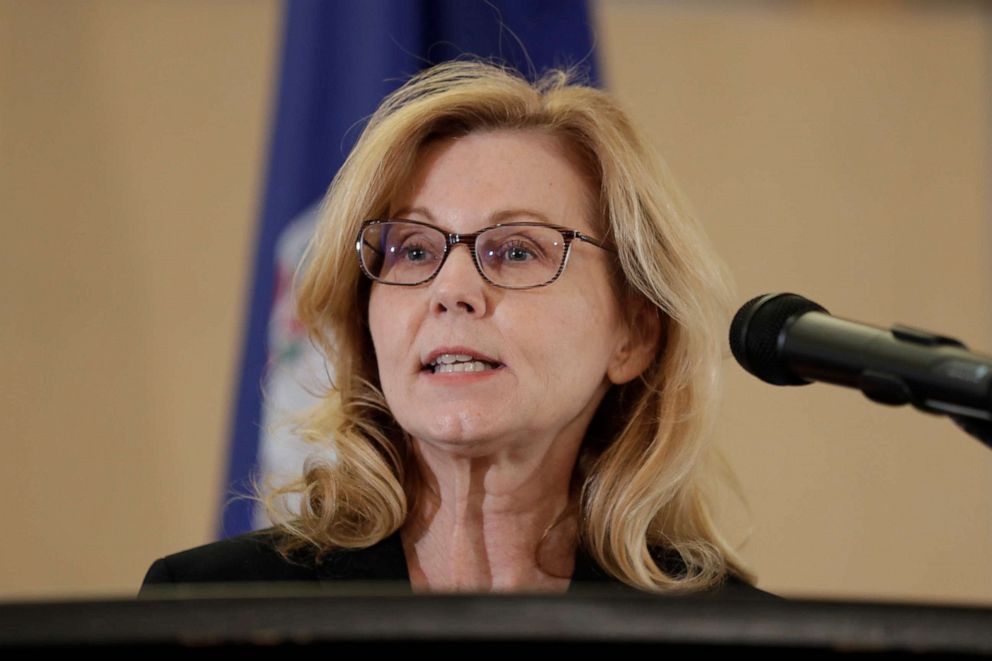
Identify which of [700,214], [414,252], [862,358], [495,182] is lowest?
[862,358]

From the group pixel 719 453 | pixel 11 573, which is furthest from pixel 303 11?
pixel 11 573

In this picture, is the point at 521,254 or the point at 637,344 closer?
the point at 521,254

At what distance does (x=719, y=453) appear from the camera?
2027 mm

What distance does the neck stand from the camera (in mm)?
1738

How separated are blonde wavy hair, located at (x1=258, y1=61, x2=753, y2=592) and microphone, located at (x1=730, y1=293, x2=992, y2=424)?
72cm

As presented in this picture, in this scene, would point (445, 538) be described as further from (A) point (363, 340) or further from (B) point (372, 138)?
(B) point (372, 138)

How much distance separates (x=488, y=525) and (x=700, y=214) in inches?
85.7

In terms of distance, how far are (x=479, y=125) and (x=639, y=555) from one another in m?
0.68

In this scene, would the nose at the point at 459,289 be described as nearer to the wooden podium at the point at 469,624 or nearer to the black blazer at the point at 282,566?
the black blazer at the point at 282,566

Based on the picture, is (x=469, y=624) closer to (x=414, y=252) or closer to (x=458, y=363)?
(x=458, y=363)

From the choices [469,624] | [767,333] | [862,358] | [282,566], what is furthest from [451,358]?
[469,624]

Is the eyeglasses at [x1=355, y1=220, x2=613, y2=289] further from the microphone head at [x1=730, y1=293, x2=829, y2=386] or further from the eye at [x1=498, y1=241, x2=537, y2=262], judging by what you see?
the microphone head at [x1=730, y1=293, x2=829, y2=386]

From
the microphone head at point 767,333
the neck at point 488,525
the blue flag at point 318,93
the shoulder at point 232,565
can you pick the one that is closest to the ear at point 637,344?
the neck at point 488,525

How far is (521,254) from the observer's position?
1.71 meters
